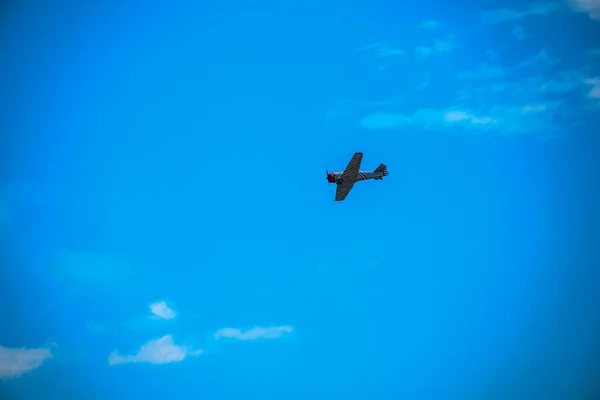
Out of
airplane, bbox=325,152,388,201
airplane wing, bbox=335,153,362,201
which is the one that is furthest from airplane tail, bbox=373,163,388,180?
airplane wing, bbox=335,153,362,201

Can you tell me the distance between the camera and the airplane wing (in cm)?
6956

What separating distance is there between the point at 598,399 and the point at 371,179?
221 feet

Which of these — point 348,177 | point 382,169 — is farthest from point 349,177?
point 382,169

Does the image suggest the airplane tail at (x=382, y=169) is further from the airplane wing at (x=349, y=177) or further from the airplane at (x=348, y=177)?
the airplane wing at (x=349, y=177)

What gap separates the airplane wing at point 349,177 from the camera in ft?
228

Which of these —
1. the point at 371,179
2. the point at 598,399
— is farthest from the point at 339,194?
the point at 598,399

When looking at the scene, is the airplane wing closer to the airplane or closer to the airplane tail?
the airplane

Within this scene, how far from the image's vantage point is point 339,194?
2899 inches

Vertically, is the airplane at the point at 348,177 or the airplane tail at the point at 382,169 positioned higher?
the airplane tail at the point at 382,169

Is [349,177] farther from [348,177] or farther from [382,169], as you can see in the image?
[382,169]

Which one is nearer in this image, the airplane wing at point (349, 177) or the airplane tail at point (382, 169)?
the airplane wing at point (349, 177)

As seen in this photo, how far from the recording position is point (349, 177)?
72.1 metres

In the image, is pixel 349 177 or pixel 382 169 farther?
pixel 382 169

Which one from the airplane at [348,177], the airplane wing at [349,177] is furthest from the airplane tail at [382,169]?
the airplane wing at [349,177]
